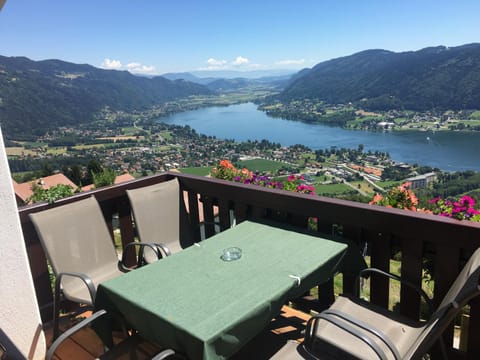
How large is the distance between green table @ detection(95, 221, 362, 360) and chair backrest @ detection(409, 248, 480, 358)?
0.52m

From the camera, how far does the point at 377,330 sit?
1237 millimetres

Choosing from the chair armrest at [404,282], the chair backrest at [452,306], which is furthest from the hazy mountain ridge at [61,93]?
the chair backrest at [452,306]

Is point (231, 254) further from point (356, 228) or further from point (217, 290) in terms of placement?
point (356, 228)

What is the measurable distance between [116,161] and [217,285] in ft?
130

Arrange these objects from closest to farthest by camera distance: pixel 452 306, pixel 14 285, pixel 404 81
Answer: pixel 452 306 → pixel 14 285 → pixel 404 81

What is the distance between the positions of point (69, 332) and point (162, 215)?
4.53ft

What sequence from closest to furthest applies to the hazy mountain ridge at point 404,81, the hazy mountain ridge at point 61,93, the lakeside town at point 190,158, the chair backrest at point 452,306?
the chair backrest at point 452,306, the lakeside town at point 190,158, the hazy mountain ridge at point 61,93, the hazy mountain ridge at point 404,81

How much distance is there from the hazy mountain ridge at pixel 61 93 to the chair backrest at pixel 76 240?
90.5 ft

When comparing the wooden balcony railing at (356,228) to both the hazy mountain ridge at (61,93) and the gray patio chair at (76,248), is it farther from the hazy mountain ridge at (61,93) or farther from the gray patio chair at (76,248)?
the hazy mountain ridge at (61,93)

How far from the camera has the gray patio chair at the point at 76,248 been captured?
6.72ft

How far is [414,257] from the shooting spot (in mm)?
1733

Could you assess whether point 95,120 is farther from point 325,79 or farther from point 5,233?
point 5,233

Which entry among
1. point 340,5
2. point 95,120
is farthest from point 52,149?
point 340,5

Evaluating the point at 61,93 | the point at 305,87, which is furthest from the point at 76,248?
the point at 305,87
